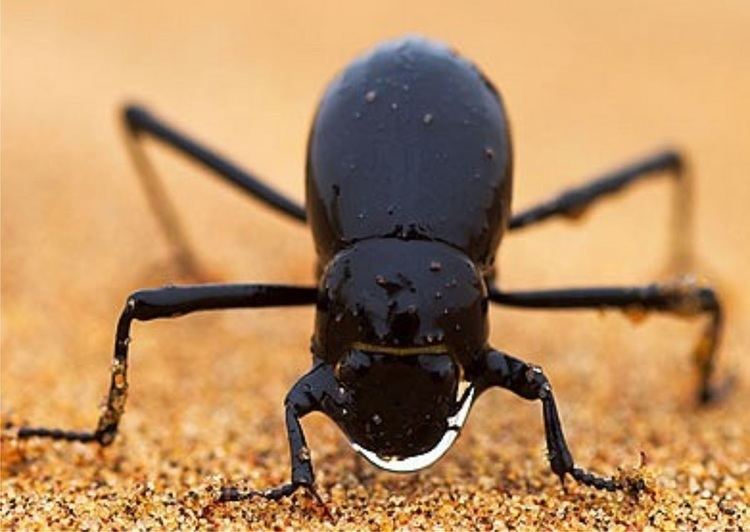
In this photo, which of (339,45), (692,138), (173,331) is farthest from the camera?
(339,45)

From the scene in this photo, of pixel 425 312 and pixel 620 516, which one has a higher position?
pixel 425 312

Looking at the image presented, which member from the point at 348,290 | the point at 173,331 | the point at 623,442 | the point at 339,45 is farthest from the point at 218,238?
the point at 339,45

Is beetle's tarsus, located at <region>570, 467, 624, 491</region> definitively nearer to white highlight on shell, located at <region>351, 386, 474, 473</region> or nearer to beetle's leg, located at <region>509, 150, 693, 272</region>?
white highlight on shell, located at <region>351, 386, 474, 473</region>

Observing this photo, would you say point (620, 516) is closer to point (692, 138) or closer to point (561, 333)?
point (561, 333)

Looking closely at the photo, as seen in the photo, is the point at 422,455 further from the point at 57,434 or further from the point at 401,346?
the point at 57,434

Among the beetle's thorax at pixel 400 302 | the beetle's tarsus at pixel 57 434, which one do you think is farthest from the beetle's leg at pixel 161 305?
the beetle's thorax at pixel 400 302

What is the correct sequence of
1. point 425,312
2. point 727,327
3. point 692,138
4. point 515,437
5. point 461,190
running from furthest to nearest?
point 692,138, point 727,327, point 515,437, point 461,190, point 425,312
